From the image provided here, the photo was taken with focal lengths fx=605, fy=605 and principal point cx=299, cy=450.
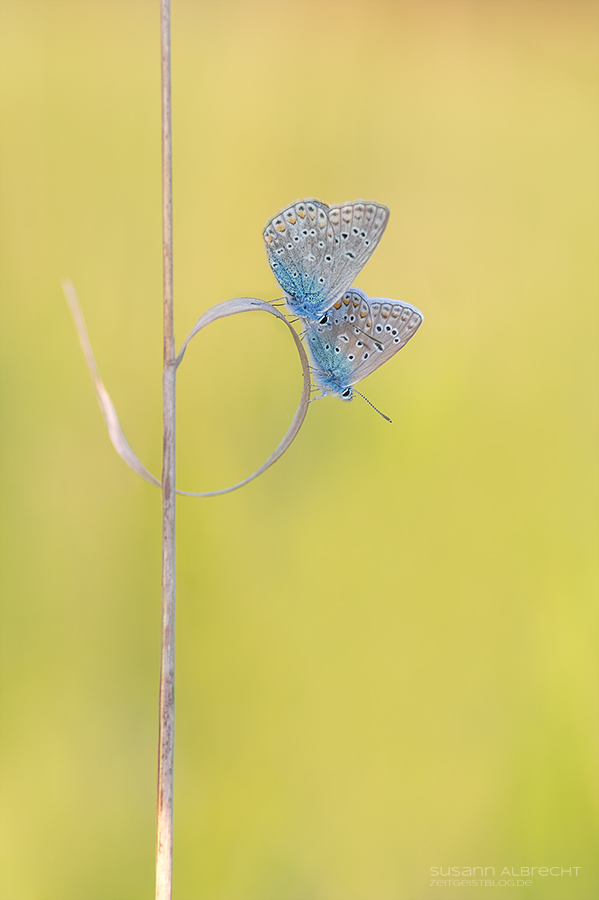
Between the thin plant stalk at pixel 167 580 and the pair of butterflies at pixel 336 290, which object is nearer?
the thin plant stalk at pixel 167 580

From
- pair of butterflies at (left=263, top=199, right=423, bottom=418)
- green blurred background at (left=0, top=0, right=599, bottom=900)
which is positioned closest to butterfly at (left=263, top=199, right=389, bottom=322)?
pair of butterflies at (left=263, top=199, right=423, bottom=418)

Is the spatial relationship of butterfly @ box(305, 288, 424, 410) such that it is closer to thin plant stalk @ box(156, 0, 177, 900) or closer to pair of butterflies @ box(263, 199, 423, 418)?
pair of butterflies @ box(263, 199, 423, 418)

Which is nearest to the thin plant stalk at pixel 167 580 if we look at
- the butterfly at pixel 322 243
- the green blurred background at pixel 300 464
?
the butterfly at pixel 322 243

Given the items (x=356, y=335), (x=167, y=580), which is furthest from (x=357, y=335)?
(x=167, y=580)

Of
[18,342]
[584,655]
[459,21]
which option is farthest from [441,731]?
[459,21]

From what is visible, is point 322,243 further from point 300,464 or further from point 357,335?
point 300,464

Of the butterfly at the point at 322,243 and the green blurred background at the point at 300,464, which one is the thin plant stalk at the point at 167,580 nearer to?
the butterfly at the point at 322,243
